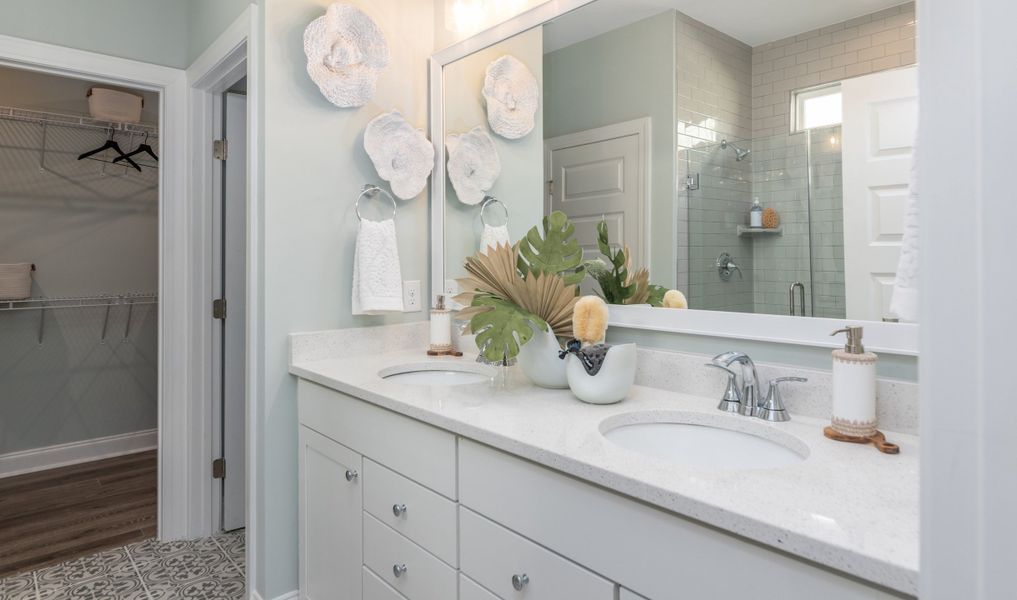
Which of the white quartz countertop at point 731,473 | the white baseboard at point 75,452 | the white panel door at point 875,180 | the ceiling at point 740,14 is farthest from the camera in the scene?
the white baseboard at point 75,452

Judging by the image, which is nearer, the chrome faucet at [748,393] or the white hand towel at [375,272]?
the chrome faucet at [748,393]

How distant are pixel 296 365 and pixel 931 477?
1.73 meters

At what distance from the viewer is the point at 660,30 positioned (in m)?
1.49

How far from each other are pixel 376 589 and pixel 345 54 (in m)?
1.58

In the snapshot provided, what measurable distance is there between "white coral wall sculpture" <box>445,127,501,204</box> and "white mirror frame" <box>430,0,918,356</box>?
0.05m

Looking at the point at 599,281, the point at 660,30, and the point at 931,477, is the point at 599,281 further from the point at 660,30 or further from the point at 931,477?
the point at 931,477

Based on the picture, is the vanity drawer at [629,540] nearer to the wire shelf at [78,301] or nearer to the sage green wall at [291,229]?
the sage green wall at [291,229]

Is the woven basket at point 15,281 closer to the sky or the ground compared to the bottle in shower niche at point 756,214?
closer to the ground

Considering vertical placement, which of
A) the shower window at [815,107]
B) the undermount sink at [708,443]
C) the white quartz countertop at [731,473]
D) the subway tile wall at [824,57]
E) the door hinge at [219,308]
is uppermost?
the subway tile wall at [824,57]

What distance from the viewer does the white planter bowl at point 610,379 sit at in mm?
1280

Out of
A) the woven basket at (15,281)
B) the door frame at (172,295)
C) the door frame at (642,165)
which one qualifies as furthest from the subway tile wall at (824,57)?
the woven basket at (15,281)

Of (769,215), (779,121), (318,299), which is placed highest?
(779,121)

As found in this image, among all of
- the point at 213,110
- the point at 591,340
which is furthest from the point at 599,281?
the point at 213,110

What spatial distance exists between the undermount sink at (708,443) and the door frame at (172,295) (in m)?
2.00
